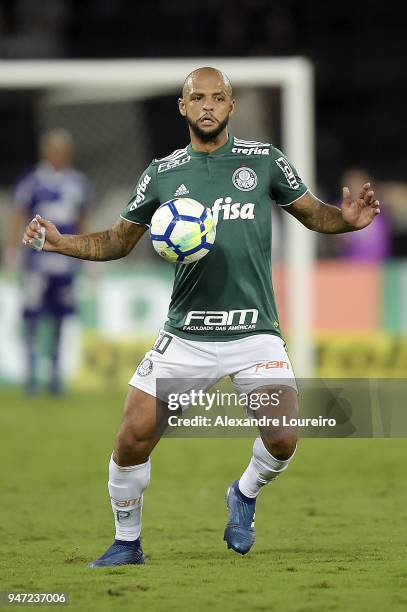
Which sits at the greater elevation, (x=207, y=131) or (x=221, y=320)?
(x=207, y=131)

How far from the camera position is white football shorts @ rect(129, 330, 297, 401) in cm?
656

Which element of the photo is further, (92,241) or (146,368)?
(92,241)

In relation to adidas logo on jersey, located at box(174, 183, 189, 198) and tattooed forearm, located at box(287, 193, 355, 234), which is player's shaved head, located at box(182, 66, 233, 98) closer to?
adidas logo on jersey, located at box(174, 183, 189, 198)

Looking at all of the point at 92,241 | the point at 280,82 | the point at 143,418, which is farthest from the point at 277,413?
the point at 280,82

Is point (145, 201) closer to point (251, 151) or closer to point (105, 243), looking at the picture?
point (105, 243)

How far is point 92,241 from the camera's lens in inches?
267

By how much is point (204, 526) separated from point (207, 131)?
2.55m

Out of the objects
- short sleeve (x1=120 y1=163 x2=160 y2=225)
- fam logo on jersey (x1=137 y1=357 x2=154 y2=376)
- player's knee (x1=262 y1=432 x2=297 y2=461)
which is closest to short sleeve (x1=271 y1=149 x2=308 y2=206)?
short sleeve (x1=120 y1=163 x2=160 y2=225)

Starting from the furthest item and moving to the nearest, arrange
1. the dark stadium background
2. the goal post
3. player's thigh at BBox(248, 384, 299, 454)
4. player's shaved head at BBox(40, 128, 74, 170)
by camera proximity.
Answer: the dark stadium background
the goal post
player's shaved head at BBox(40, 128, 74, 170)
player's thigh at BBox(248, 384, 299, 454)

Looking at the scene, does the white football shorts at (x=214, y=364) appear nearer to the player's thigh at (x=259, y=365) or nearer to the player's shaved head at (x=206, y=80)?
the player's thigh at (x=259, y=365)

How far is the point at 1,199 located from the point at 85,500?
10.9 metres

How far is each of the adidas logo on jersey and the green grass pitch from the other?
1763 millimetres

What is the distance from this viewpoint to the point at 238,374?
6629 millimetres

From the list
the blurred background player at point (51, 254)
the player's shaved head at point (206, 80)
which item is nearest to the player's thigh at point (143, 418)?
the player's shaved head at point (206, 80)
